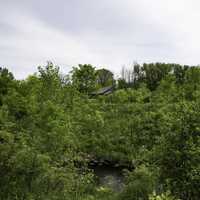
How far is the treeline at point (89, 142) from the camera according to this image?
22.4ft

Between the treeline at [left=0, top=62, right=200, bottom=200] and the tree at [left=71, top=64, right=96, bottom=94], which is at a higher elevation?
the tree at [left=71, top=64, right=96, bottom=94]

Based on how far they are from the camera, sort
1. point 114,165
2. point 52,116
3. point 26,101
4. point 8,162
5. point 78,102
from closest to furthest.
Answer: point 8,162
point 52,116
point 114,165
point 26,101
point 78,102

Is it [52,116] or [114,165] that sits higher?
[52,116]

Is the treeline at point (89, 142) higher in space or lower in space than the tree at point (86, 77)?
lower

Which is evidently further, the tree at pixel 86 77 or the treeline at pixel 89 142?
the tree at pixel 86 77

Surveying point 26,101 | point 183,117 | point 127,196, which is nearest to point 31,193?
point 127,196

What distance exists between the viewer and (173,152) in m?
6.68

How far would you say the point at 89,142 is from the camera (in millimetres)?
18016

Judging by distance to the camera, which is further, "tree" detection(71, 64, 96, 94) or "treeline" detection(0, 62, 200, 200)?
"tree" detection(71, 64, 96, 94)

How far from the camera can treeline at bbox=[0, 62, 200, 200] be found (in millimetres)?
6812

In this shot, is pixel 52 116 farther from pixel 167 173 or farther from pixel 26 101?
pixel 167 173

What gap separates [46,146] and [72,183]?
208 centimetres

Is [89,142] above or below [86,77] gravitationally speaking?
below

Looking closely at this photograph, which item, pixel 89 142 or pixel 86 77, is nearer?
pixel 89 142
